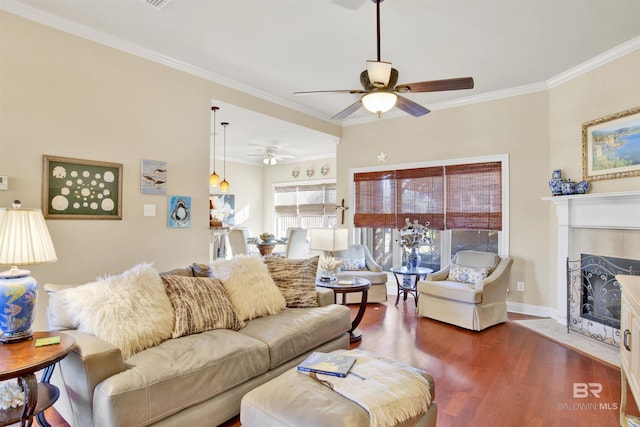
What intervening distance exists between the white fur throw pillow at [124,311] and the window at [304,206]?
5.66m

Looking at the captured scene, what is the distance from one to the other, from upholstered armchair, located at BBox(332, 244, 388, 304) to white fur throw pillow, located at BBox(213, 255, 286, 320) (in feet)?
6.18

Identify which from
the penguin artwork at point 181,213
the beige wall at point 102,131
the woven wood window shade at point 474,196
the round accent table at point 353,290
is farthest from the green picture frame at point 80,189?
the woven wood window shade at point 474,196

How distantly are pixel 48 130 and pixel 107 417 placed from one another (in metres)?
2.44

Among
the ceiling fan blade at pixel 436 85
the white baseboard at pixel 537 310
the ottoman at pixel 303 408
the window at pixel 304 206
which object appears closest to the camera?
the ottoman at pixel 303 408

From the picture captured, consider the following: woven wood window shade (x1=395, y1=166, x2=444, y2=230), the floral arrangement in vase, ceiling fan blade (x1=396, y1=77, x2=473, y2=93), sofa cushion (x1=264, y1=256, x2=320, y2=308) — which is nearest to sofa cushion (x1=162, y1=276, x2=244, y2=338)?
sofa cushion (x1=264, y1=256, x2=320, y2=308)

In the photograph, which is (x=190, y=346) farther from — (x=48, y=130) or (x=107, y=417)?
(x=48, y=130)

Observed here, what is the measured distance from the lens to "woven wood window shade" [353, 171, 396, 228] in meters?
5.56

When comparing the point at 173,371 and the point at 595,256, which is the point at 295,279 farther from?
the point at 595,256

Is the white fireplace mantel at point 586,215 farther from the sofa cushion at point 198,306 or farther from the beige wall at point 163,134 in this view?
the sofa cushion at point 198,306

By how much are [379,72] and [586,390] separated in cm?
282

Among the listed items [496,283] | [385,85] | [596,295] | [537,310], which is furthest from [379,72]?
[537,310]

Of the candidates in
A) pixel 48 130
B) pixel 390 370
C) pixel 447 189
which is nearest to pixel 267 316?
pixel 390 370

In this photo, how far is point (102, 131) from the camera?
10.3 feet

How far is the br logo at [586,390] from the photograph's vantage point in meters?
2.44
